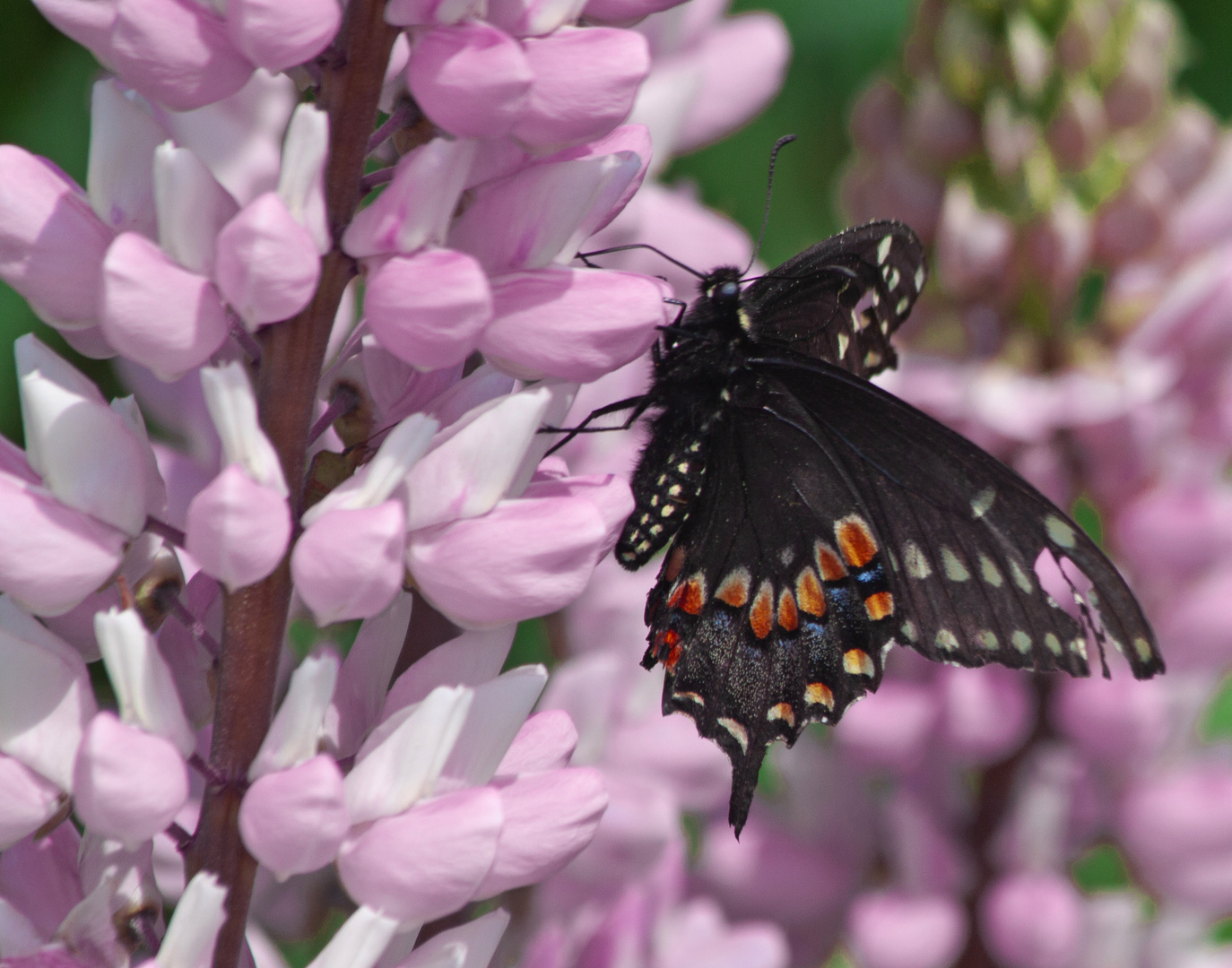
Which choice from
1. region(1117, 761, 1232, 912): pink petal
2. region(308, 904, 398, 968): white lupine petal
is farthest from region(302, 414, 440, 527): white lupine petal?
region(1117, 761, 1232, 912): pink petal

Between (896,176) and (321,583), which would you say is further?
(896,176)

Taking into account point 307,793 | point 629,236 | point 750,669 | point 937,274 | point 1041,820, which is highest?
point 307,793

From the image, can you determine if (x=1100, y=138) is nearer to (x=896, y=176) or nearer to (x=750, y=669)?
(x=896, y=176)

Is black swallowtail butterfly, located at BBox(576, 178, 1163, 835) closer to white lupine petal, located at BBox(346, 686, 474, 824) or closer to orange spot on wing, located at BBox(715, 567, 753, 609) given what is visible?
orange spot on wing, located at BBox(715, 567, 753, 609)

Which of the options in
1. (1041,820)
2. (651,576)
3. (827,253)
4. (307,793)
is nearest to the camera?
(307,793)

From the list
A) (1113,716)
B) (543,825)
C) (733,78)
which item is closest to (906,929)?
(1113,716)

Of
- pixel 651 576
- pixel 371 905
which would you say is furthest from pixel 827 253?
pixel 371 905

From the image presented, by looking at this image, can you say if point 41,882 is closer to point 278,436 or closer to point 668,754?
point 278,436
